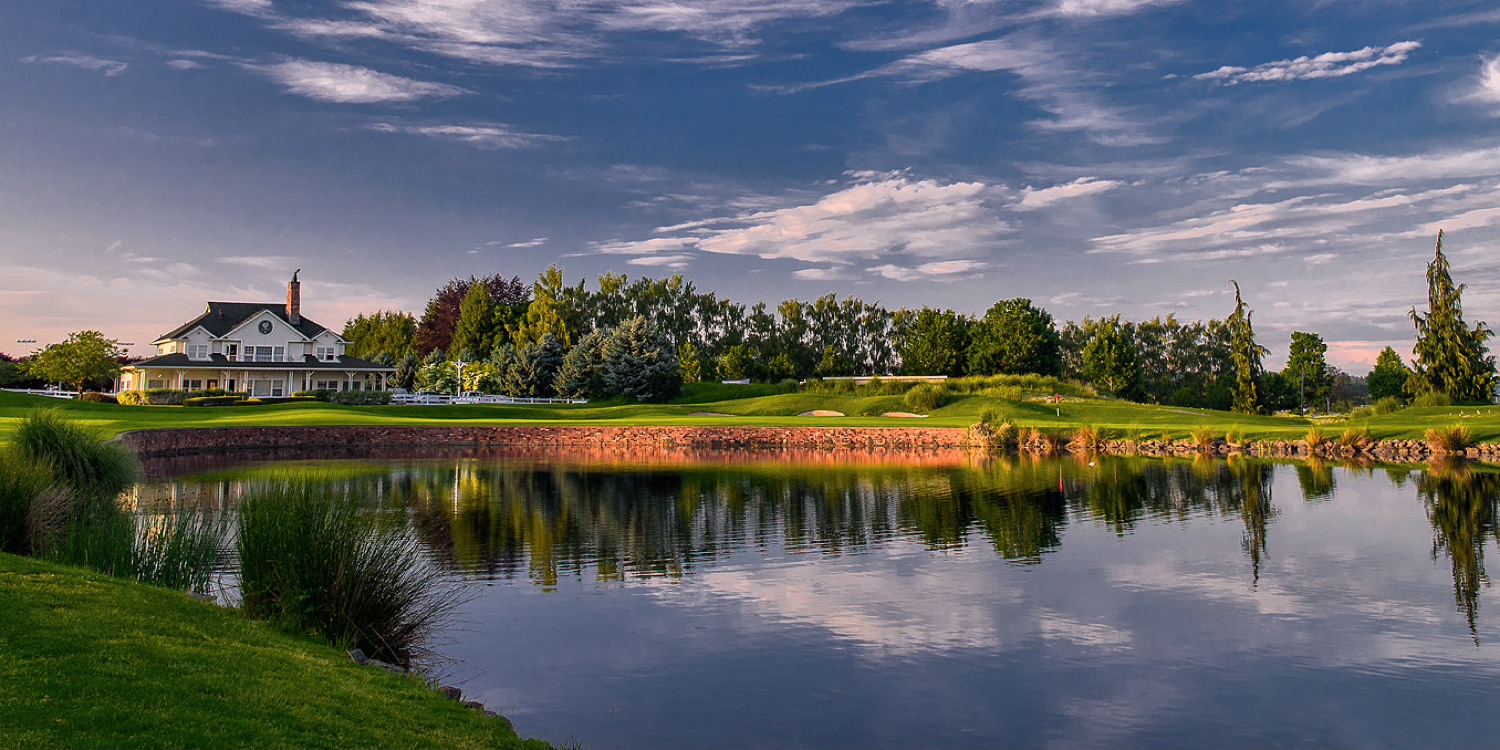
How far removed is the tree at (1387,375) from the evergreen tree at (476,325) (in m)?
A: 82.1

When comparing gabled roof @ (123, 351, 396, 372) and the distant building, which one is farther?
the distant building

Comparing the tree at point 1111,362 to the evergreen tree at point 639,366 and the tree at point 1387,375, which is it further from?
the evergreen tree at point 639,366

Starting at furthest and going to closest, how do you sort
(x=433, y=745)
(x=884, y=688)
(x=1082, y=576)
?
(x=1082, y=576) < (x=884, y=688) < (x=433, y=745)

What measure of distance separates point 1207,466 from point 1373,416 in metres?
16.9

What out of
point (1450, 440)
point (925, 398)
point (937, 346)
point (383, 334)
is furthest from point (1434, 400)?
point (383, 334)

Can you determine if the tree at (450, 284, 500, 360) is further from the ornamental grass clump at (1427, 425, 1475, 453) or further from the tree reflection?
the tree reflection

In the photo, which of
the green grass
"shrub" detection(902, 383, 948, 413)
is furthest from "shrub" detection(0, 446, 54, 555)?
"shrub" detection(902, 383, 948, 413)

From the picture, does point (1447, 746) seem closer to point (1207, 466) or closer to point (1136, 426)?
point (1207, 466)

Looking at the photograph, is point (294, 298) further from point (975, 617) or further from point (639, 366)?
point (975, 617)

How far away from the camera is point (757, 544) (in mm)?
15578

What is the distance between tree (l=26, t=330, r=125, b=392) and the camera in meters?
54.9

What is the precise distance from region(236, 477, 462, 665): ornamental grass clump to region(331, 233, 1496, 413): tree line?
5268 centimetres

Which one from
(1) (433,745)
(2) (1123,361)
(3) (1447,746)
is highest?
(2) (1123,361)

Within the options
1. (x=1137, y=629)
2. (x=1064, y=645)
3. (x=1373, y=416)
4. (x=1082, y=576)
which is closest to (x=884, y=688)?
(x=1064, y=645)
